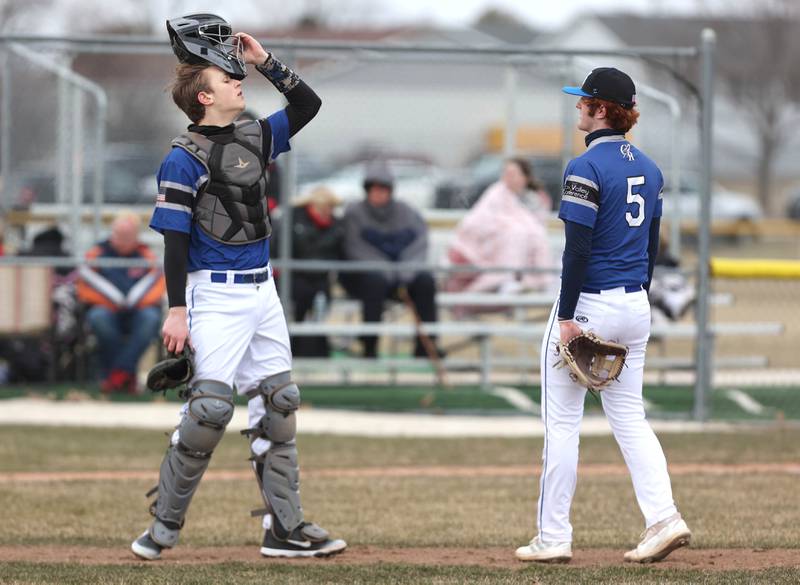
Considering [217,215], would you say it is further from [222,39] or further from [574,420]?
[574,420]

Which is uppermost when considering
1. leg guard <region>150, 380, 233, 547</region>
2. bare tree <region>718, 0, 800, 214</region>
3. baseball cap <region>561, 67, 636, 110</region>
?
bare tree <region>718, 0, 800, 214</region>

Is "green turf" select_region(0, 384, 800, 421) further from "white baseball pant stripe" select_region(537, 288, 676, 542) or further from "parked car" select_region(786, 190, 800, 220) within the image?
"parked car" select_region(786, 190, 800, 220)

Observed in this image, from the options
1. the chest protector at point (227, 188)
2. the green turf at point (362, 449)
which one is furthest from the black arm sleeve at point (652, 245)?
the green turf at point (362, 449)

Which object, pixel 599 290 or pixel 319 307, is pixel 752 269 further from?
pixel 599 290

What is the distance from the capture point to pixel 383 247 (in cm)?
1206

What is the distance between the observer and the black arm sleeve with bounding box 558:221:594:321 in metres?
5.50

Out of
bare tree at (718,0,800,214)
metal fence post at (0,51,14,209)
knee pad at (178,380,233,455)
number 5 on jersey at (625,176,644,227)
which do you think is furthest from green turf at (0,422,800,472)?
bare tree at (718,0,800,214)

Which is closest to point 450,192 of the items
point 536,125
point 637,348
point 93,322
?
point 93,322

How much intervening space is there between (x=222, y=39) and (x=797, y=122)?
3402 cm

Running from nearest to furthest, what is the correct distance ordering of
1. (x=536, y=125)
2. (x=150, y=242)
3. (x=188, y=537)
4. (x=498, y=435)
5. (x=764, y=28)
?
(x=188, y=537)
(x=498, y=435)
(x=150, y=242)
(x=536, y=125)
(x=764, y=28)

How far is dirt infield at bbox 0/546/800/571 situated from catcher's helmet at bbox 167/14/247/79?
6.47 ft

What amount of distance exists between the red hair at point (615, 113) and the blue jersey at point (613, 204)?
52mm

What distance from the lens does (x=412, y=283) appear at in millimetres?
12195

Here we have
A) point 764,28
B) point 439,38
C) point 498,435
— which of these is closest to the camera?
point 498,435
